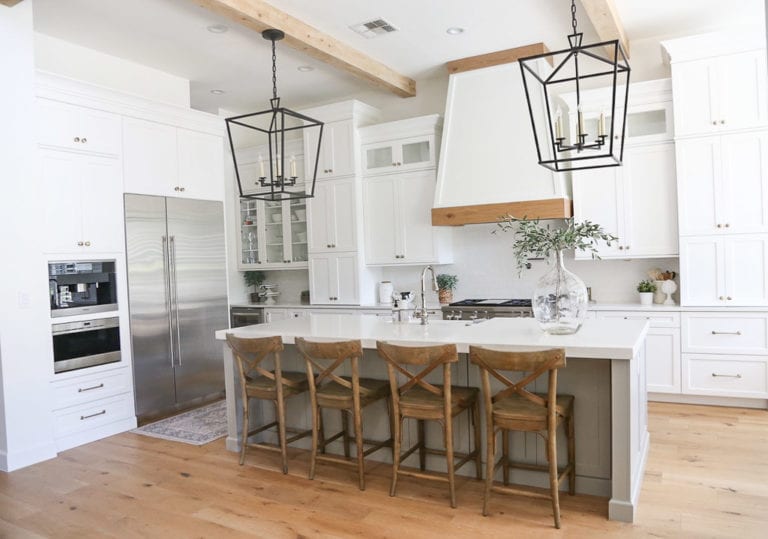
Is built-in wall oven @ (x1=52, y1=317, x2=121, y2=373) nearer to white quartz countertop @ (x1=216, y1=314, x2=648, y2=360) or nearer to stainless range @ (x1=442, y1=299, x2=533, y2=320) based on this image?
white quartz countertop @ (x1=216, y1=314, x2=648, y2=360)

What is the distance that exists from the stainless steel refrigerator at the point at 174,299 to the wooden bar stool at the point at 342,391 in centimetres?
207

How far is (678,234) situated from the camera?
5.06 metres

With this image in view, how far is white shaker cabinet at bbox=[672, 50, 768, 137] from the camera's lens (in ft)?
15.5

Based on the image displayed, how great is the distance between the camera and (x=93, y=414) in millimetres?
4684

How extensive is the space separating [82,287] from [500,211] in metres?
3.67

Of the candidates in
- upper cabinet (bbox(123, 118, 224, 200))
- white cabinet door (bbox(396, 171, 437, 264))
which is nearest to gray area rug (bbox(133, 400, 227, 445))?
upper cabinet (bbox(123, 118, 224, 200))

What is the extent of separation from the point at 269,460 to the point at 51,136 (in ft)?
9.70

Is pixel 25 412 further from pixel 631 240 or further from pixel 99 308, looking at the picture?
pixel 631 240

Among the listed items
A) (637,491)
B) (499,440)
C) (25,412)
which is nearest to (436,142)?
(499,440)

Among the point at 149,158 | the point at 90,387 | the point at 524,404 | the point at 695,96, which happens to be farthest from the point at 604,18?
the point at 90,387

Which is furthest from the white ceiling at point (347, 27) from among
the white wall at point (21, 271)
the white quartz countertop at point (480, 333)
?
the white quartz countertop at point (480, 333)

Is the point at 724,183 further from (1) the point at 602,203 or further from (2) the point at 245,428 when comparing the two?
(2) the point at 245,428

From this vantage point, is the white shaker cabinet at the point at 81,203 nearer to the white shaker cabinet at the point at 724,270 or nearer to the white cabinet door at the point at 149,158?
the white cabinet door at the point at 149,158

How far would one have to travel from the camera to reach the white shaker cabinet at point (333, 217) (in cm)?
636
